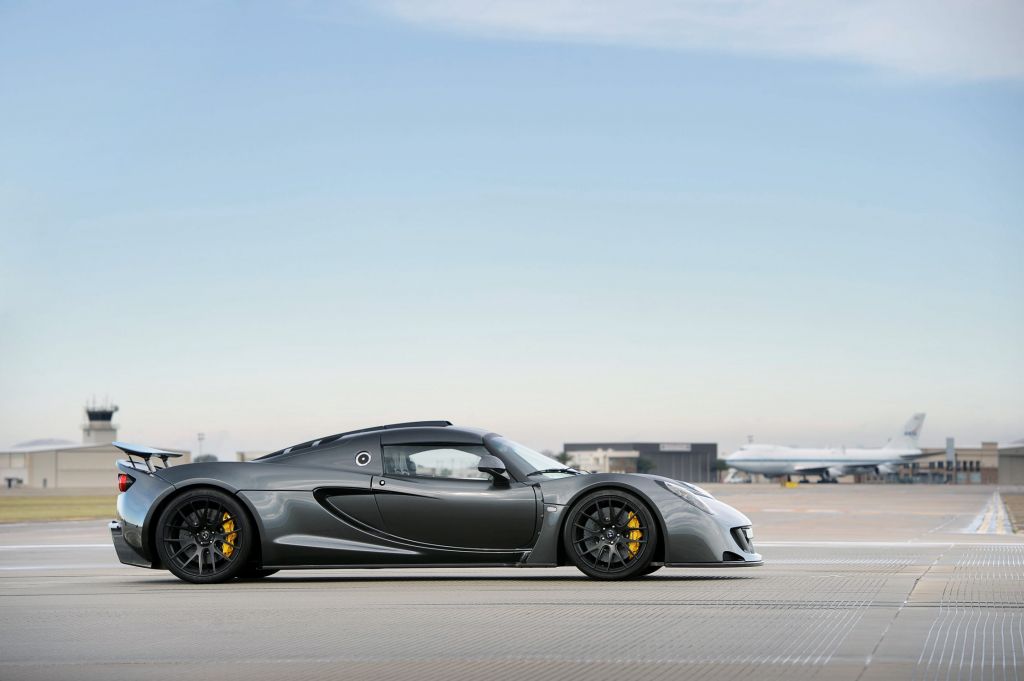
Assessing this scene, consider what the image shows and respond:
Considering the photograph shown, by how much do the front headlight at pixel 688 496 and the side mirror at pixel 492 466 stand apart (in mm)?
1229

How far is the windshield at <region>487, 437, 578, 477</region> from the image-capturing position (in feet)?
35.1

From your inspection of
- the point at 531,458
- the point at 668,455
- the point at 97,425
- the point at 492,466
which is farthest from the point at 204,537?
the point at 668,455

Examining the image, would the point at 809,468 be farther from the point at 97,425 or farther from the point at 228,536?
the point at 228,536

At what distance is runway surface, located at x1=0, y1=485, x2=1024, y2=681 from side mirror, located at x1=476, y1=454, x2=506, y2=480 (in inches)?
32.1

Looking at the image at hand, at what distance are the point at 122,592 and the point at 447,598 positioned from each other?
99.0 inches

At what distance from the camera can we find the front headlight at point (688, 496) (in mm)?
10297

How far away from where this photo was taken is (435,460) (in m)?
10.7

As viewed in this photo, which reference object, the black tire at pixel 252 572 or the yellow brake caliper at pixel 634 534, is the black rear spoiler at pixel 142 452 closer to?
the black tire at pixel 252 572

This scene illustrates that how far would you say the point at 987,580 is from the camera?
33.6 ft

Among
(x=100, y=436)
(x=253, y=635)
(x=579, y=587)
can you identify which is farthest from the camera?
(x=100, y=436)

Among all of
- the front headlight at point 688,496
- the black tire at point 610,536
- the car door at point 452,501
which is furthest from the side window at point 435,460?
the front headlight at point 688,496

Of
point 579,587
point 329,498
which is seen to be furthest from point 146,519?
point 579,587

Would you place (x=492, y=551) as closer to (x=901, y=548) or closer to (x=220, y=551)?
(x=220, y=551)

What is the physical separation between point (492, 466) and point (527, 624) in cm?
291
